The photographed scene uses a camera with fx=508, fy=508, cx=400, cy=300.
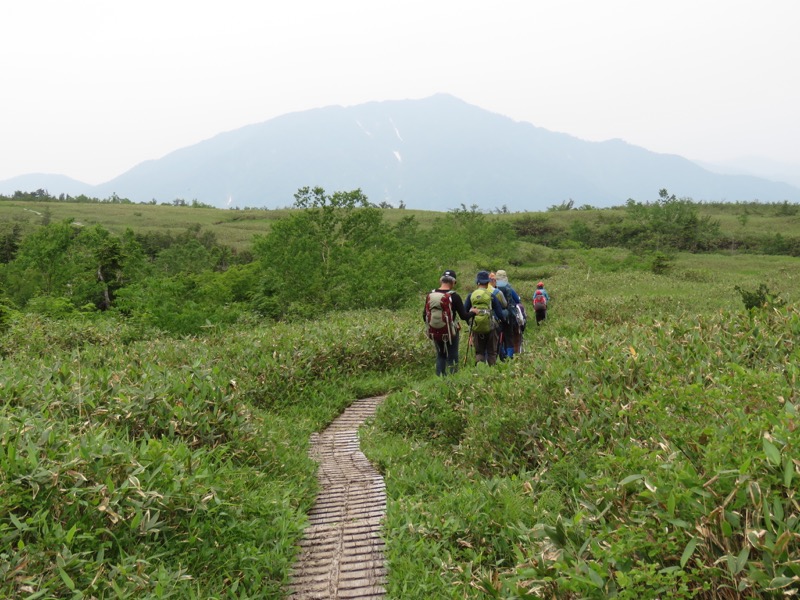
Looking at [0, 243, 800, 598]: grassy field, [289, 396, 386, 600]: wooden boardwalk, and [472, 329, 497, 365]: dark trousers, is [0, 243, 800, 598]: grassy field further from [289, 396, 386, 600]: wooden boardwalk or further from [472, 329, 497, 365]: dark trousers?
[472, 329, 497, 365]: dark trousers

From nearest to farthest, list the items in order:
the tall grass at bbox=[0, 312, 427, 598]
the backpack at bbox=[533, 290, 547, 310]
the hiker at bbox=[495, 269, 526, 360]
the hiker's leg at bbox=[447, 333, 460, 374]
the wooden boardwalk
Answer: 1. the tall grass at bbox=[0, 312, 427, 598]
2. the wooden boardwalk
3. the hiker's leg at bbox=[447, 333, 460, 374]
4. the hiker at bbox=[495, 269, 526, 360]
5. the backpack at bbox=[533, 290, 547, 310]

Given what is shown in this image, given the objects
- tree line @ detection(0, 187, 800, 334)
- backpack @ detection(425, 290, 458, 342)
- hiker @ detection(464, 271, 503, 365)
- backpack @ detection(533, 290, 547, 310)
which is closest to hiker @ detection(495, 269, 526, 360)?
hiker @ detection(464, 271, 503, 365)

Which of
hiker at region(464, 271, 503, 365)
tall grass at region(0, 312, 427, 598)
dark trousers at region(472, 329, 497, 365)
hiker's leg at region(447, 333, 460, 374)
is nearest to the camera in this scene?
tall grass at region(0, 312, 427, 598)

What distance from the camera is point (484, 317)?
11.5 metres

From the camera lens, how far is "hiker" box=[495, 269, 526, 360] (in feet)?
44.0

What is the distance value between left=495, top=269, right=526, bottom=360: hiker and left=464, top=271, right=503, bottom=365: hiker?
1.12 metres

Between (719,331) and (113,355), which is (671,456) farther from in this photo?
(113,355)

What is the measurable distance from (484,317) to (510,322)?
2614 millimetres

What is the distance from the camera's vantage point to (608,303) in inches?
992

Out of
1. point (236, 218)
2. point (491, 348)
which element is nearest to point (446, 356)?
point (491, 348)

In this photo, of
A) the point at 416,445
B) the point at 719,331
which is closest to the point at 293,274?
the point at 416,445

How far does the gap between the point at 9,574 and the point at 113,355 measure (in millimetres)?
9149

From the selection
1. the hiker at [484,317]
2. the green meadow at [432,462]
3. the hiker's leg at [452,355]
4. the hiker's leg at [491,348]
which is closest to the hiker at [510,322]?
the hiker's leg at [491,348]

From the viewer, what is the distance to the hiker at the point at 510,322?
1341 cm
